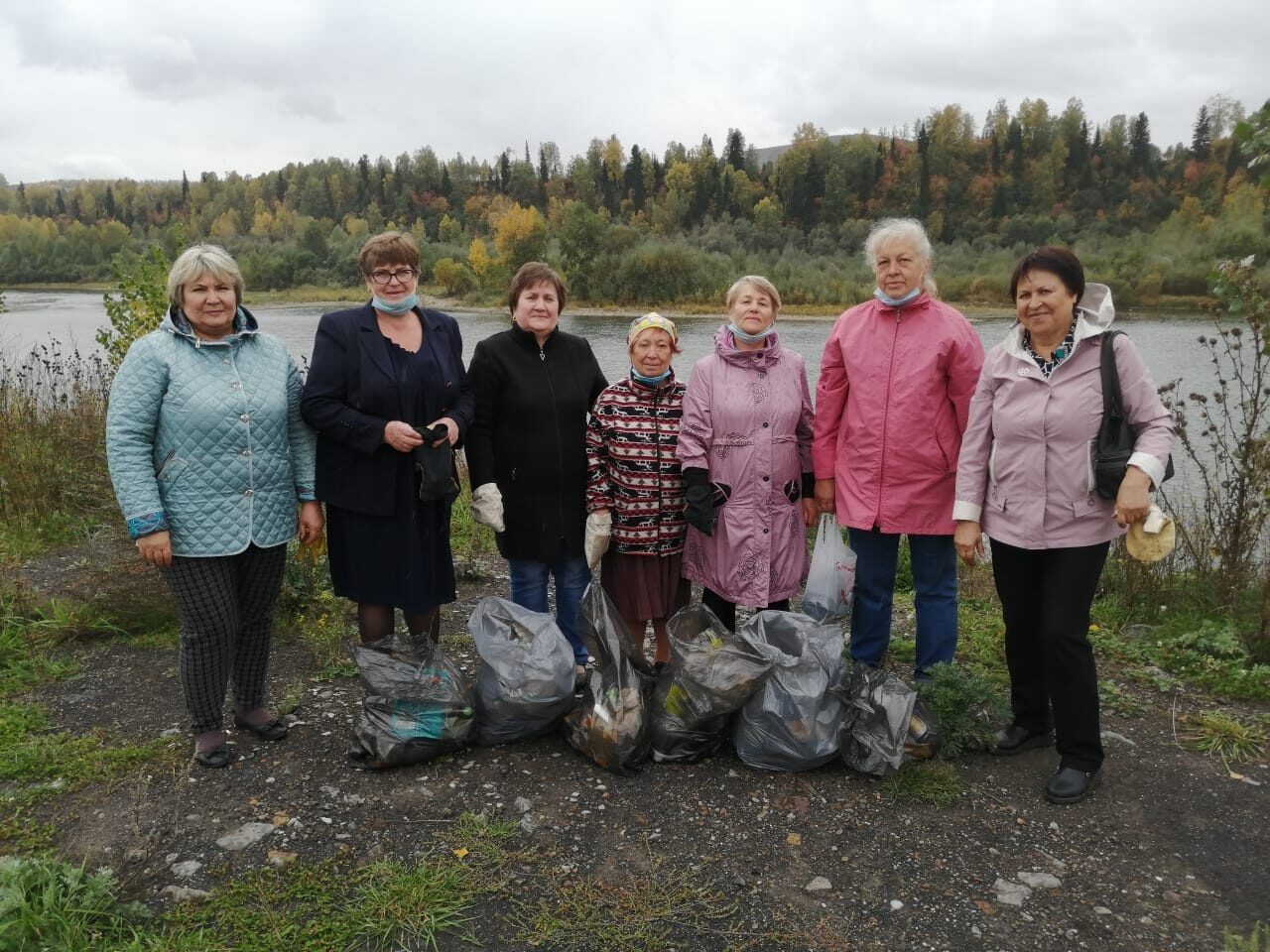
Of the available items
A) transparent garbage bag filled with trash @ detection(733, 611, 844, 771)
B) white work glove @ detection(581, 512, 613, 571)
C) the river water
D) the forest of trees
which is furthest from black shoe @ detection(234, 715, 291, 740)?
the forest of trees

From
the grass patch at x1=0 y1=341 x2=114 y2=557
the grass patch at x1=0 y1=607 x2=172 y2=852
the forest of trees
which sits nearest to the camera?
the grass patch at x1=0 y1=607 x2=172 y2=852

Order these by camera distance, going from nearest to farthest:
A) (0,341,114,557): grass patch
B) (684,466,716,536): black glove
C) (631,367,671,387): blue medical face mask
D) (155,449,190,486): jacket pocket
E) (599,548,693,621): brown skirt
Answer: (155,449,190,486): jacket pocket
(684,466,716,536): black glove
(631,367,671,387): blue medical face mask
(599,548,693,621): brown skirt
(0,341,114,557): grass patch

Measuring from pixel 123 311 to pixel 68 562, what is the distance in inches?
66.0

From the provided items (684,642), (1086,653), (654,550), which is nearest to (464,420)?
(654,550)

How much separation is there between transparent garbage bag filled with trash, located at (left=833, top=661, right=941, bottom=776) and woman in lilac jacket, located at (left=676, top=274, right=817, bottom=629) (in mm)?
526

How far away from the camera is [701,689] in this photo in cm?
288

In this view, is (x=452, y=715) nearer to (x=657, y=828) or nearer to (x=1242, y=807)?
(x=657, y=828)

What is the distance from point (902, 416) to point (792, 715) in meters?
1.12

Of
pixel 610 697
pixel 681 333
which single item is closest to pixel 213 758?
pixel 610 697

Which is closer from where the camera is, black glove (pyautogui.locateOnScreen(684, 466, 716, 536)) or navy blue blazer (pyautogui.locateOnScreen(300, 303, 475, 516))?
navy blue blazer (pyautogui.locateOnScreen(300, 303, 475, 516))

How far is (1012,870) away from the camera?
7.91 feet

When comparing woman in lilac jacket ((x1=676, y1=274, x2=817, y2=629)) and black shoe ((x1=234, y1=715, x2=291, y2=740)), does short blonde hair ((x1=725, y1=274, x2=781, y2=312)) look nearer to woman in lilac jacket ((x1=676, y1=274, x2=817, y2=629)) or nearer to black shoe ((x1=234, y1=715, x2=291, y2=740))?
woman in lilac jacket ((x1=676, y1=274, x2=817, y2=629))

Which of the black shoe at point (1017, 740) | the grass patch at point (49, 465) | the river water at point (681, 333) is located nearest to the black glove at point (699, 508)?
the black shoe at point (1017, 740)

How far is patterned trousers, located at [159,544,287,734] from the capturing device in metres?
2.80
